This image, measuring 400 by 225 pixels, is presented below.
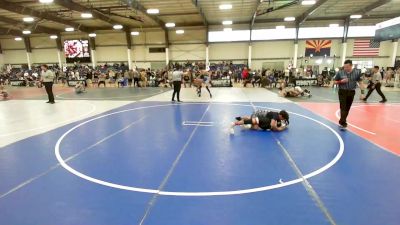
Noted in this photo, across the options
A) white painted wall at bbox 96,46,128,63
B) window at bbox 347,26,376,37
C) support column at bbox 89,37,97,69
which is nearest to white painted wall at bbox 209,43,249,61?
white painted wall at bbox 96,46,128,63

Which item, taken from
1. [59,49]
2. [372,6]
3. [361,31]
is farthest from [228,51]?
[59,49]

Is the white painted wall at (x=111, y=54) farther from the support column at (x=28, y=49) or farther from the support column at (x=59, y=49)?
the support column at (x=28, y=49)

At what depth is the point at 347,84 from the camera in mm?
6688

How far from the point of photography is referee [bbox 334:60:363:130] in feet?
21.7

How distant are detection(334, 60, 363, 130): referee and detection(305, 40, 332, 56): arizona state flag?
23723 mm

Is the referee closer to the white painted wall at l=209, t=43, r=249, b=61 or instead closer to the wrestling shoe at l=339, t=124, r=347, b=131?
the wrestling shoe at l=339, t=124, r=347, b=131

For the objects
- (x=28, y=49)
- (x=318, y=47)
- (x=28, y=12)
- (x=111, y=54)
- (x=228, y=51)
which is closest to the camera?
(x=28, y=12)

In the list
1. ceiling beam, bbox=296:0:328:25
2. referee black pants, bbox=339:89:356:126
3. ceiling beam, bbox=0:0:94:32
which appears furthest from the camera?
ceiling beam, bbox=296:0:328:25

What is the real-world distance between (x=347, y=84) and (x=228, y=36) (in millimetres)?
23813

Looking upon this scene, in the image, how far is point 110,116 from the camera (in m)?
8.77

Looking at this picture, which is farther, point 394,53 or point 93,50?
point 93,50

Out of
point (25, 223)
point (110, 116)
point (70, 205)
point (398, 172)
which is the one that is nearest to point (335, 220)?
point (398, 172)

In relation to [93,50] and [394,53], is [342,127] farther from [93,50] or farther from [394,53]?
[93,50]

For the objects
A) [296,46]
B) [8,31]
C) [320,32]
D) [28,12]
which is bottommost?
[296,46]
